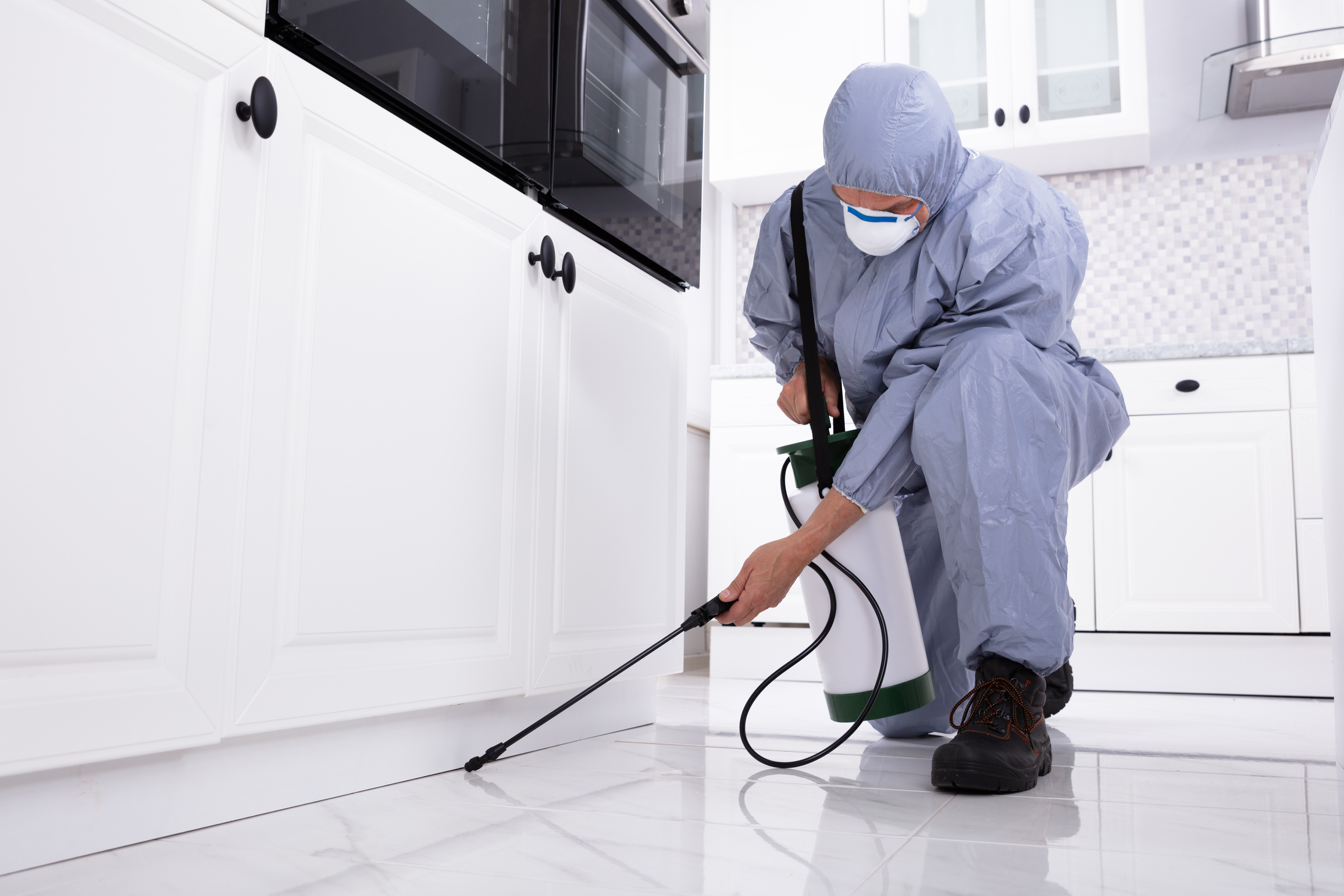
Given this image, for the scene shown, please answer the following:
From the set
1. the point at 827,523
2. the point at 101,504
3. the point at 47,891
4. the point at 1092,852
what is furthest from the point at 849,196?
the point at 47,891

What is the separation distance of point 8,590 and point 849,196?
3.27 feet

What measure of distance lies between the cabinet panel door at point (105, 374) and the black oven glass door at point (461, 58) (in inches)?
6.5

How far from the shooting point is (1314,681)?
2.34 m

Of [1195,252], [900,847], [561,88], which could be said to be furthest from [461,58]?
[1195,252]

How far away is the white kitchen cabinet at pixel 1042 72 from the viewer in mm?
2865

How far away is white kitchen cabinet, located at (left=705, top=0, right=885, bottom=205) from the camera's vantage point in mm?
3086

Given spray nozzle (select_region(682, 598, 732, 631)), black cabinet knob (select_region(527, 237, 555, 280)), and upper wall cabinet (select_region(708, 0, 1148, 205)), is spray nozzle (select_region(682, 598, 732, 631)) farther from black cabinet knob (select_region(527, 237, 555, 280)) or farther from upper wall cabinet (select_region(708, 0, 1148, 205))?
upper wall cabinet (select_region(708, 0, 1148, 205))

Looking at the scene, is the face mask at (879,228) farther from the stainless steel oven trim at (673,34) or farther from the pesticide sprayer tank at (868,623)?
the stainless steel oven trim at (673,34)

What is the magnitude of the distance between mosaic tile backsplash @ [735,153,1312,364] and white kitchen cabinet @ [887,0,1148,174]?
5.8 inches

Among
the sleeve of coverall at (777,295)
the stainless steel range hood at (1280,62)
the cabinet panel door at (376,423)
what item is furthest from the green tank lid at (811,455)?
the stainless steel range hood at (1280,62)

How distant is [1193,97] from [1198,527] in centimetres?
141

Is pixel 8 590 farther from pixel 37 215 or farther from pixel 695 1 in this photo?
pixel 695 1

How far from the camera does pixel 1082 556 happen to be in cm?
252

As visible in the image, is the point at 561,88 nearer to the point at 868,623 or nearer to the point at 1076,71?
the point at 868,623
